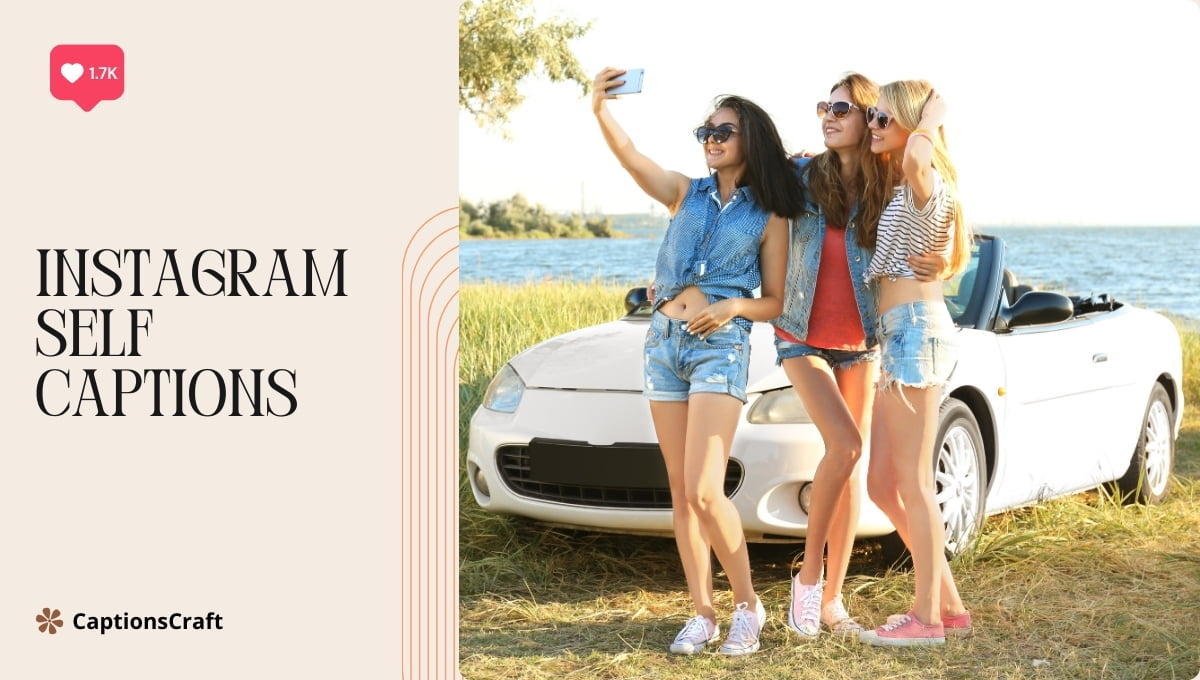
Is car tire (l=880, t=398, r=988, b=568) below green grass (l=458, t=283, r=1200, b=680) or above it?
above

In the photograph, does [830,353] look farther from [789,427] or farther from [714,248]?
[714,248]

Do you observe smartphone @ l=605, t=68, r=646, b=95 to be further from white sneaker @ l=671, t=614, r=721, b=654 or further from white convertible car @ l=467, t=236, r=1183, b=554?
white sneaker @ l=671, t=614, r=721, b=654

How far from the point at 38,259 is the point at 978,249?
3.46 metres

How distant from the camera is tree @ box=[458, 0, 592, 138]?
387 inches

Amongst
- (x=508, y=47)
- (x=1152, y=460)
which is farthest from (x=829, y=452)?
(x=508, y=47)

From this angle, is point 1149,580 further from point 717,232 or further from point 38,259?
point 38,259

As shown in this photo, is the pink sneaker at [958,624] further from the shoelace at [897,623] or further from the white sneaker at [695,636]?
the white sneaker at [695,636]

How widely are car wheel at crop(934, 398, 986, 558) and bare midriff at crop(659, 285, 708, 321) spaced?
109 cm

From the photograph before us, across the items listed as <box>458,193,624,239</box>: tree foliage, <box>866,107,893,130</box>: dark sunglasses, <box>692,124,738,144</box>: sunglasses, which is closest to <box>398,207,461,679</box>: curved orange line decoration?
<box>692,124,738,144</box>: sunglasses

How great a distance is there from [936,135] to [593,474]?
163 centimetres

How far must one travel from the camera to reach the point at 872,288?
429cm

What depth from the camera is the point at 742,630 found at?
13.8 ft

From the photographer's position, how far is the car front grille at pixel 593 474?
15.1ft

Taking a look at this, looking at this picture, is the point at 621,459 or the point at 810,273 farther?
the point at 621,459
